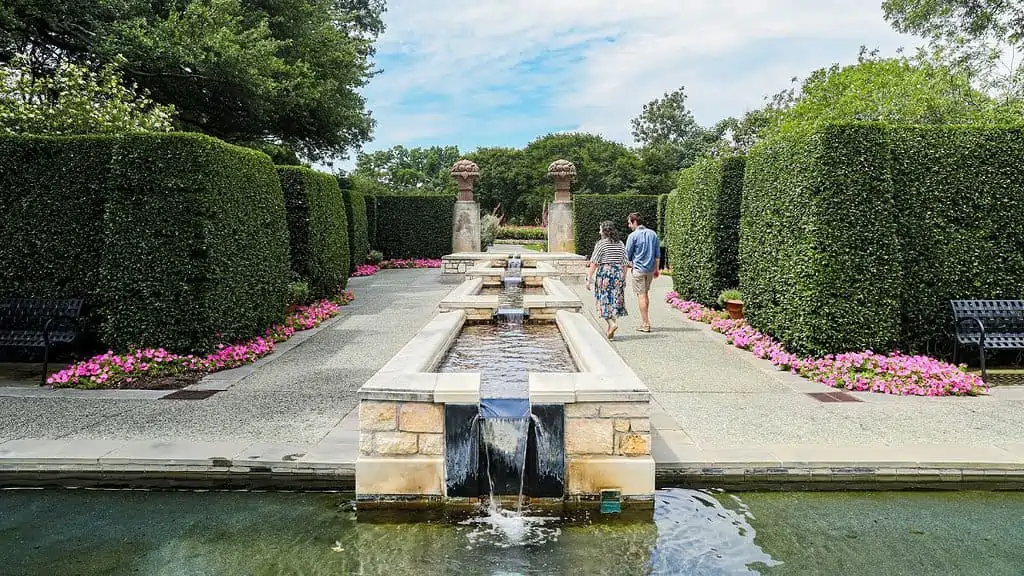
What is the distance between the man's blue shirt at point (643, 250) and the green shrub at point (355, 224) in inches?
398

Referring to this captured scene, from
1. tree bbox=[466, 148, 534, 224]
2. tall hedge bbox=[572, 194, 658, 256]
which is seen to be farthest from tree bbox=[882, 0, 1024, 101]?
tree bbox=[466, 148, 534, 224]

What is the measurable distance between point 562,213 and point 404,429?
1897cm

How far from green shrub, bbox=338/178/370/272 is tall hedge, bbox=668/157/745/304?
31.0 ft

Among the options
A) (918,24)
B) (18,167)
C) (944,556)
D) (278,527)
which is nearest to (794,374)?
(944,556)

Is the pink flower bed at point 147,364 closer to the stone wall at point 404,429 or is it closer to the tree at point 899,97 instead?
the stone wall at point 404,429

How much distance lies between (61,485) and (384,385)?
2.24 m

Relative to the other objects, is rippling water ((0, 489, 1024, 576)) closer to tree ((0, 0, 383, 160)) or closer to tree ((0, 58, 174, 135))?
tree ((0, 58, 174, 135))

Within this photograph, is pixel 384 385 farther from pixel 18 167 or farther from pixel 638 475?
pixel 18 167

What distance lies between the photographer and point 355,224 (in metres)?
18.1

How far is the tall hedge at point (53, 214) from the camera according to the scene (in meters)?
7.14

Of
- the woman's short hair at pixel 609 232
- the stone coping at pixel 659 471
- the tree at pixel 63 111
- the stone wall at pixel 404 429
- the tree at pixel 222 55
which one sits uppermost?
the tree at pixel 222 55

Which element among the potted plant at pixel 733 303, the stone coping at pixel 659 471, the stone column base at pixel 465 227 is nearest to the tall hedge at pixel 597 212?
the stone column base at pixel 465 227

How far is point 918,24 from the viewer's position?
2598cm

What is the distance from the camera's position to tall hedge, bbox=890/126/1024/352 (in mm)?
7043
